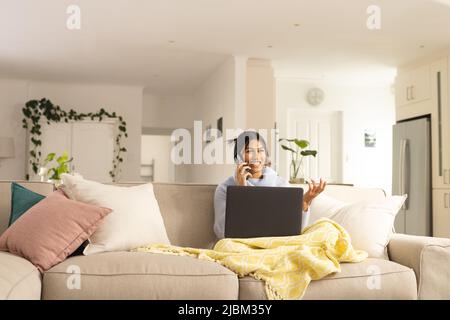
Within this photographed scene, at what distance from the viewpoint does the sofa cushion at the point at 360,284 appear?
194cm

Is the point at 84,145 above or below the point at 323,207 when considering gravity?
above

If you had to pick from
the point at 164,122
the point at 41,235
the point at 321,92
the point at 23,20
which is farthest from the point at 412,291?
the point at 164,122

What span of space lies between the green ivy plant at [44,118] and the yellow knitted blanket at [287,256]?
20.8ft

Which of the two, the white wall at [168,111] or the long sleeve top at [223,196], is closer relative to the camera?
the long sleeve top at [223,196]

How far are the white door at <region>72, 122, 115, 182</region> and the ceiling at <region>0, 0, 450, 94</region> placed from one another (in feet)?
2.90

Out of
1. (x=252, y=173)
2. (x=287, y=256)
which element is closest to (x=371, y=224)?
(x=287, y=256)

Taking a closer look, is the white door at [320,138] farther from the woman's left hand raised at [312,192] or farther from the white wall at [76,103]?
the woman's left hand raised at [312,192]

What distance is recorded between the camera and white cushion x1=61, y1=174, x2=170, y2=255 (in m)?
2.26

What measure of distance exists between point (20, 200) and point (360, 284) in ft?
5.16

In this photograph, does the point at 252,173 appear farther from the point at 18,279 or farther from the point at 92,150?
the point at 92,150

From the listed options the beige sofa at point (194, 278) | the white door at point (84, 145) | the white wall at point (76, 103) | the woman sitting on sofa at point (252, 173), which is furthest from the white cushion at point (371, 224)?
the white wall at point (76, 103)

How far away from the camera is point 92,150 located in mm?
8180

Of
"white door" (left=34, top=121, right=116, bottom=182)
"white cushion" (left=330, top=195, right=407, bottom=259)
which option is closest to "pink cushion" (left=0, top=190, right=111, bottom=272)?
"white cushion" (left=330, top=195, right=407, bottom=259)
